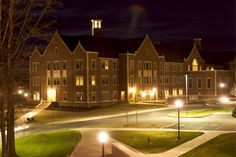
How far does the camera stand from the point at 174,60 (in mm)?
86562

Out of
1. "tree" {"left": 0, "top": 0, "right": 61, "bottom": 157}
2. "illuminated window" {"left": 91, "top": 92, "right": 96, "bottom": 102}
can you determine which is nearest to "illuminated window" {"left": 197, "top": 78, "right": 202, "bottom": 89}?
"illuminated window" {"left": 91, "top": 92, "right": 96, "bottom": 102}

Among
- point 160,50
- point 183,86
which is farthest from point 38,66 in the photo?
point 183,86

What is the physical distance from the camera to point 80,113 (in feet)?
204

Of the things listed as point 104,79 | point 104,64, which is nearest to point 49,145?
point 104,79

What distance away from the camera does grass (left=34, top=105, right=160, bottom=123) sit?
56.2 m

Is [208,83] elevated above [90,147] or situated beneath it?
elevated above

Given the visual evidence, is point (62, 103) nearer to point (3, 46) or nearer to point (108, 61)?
point (108, 61)

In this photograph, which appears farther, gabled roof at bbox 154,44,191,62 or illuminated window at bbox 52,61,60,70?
gabled roof at bbox 154,44,191,62

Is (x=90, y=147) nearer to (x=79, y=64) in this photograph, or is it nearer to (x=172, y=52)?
(x=79, y=64)

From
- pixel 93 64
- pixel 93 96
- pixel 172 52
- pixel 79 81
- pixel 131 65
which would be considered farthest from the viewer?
pixel 172 52

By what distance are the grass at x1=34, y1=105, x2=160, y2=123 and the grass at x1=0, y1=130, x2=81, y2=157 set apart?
62.9 feet

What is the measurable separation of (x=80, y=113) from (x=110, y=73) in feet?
42.1

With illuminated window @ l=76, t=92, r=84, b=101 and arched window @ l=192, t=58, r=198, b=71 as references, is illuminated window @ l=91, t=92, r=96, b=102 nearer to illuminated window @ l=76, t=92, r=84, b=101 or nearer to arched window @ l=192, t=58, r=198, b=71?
illuminated window @ l=76, t=92, r=84, b=101

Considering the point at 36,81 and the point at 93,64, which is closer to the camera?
the point at 93,64
